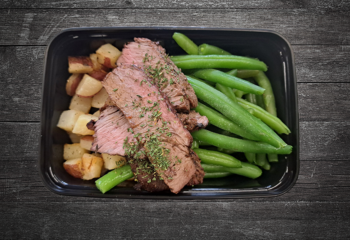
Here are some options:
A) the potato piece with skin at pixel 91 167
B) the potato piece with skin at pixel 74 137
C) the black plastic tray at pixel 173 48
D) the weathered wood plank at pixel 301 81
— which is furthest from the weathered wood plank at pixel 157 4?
the potato piece with skin at pixel 91 167

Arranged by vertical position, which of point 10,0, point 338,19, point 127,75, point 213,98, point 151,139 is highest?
point 338,19

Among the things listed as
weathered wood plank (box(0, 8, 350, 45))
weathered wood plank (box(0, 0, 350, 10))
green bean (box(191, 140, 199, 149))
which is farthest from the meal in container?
weathered wood plank (box(0, 0, 350, 10))

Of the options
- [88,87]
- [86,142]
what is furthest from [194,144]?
[88,87]

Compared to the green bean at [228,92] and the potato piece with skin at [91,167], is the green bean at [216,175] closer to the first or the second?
the green bean at [228,92]

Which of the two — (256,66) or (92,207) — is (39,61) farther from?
(256,66)

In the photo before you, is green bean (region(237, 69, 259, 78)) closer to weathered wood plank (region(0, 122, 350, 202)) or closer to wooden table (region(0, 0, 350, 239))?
wooden table (region(0, 0, 350, 239))

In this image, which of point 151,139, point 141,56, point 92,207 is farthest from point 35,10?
point 92,207

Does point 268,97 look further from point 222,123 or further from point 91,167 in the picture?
point 91,167
